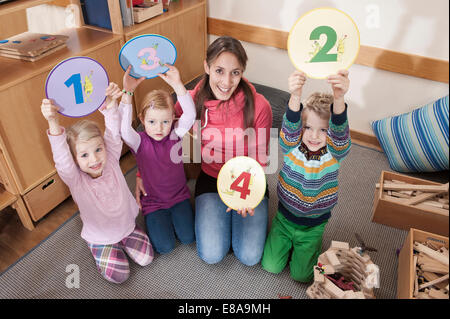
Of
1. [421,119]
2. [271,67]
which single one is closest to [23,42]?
[271,67]

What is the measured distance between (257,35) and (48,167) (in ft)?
4.54

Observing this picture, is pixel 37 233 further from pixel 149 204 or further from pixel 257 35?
pixel 257 35

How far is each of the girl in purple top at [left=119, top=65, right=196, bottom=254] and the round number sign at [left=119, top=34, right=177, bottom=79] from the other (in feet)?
0.09

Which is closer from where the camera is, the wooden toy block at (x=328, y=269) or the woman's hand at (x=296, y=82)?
the woman's hand at (x=296, y=82)

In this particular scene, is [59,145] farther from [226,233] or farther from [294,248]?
[294,248]

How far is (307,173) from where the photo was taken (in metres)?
1.19

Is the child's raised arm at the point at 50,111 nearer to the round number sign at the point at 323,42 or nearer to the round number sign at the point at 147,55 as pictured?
the round number sign at the point at 147,55

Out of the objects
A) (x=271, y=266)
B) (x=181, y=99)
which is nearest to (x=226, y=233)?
(x=271, y=266)

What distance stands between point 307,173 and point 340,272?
0.34 meters

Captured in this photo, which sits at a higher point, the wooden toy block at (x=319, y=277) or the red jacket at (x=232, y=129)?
the red jacket at (x=232, y=129)

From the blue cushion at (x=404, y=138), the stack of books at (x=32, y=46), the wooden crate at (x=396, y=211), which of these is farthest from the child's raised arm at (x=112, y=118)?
the blue cushion at (x=404, y=138)

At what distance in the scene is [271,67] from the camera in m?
2.20

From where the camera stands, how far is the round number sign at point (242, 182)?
44.3 inches

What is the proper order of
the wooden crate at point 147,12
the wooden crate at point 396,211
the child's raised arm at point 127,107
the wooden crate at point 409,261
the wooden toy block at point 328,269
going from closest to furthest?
the wooden crate at point 409,261, the wooden toy block at point 328,269, the child's raised arm at point 127,107, the wooden crate at point 396,211, the wooden crate at point 147,12
